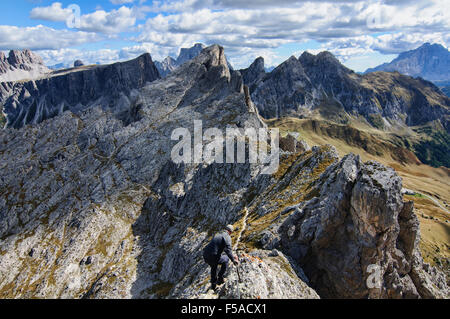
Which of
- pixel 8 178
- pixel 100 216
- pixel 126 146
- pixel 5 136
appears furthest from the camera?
pixel 5 136

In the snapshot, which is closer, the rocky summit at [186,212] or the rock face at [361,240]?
the rock face at [361,240]

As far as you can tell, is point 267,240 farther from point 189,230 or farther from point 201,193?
point 201,193

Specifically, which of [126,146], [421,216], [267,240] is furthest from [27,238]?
[421,216]

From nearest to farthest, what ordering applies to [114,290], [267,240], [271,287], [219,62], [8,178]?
[271,287], [267,240], [114,290], [8,178], [219,62]

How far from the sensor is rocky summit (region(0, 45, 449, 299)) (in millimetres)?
30562

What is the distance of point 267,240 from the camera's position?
116 feet

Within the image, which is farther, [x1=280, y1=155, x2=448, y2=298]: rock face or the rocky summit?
the rocky summit

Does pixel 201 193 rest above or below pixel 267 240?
below

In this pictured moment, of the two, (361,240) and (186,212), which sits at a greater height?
(361,240)

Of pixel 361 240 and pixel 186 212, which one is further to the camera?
pixel 186 212

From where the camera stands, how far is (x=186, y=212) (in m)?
86.8

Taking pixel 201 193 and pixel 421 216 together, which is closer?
pixel 201 193

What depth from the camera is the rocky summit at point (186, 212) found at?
100ft
